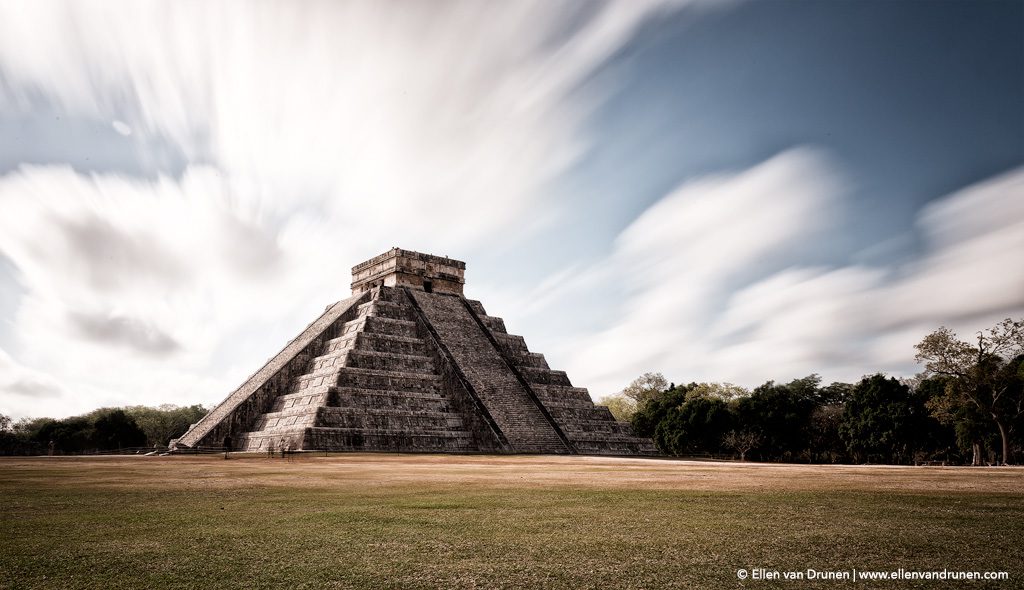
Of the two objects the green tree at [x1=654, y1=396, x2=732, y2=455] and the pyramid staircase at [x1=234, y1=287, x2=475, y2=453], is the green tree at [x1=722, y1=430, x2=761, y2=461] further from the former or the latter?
the pyramid staircase at [x1=234, y1=287, x2=475, y2=453]

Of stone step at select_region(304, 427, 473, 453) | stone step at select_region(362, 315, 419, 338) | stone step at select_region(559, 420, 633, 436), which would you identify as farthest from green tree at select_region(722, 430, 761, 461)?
stone step at select_region(362, 315, 419, 338)

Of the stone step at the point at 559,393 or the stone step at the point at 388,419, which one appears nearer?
the stone step at the point at 388,419

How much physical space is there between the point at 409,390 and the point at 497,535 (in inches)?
1099

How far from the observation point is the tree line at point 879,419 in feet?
101

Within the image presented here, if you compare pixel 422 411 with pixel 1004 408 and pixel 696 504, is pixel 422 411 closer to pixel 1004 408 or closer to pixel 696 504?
pixel 696 504

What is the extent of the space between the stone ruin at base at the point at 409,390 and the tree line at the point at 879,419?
1280 centimetres

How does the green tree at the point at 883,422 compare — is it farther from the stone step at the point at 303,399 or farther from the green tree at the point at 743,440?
the stone step at the point at 303,399

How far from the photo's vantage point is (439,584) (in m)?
5.27

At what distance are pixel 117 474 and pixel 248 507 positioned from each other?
9.62 meters

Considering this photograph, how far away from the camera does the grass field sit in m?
5.57

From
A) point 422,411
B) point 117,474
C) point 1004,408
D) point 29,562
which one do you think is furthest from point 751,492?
point 1004,408

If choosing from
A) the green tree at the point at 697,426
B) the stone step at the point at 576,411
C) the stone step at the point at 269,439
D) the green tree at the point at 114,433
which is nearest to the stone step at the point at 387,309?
the stone step at the point at 269,439

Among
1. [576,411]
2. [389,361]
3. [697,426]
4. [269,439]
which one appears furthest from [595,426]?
[269,439]

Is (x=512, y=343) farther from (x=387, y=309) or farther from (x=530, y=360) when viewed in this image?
(x=387, y=309)
